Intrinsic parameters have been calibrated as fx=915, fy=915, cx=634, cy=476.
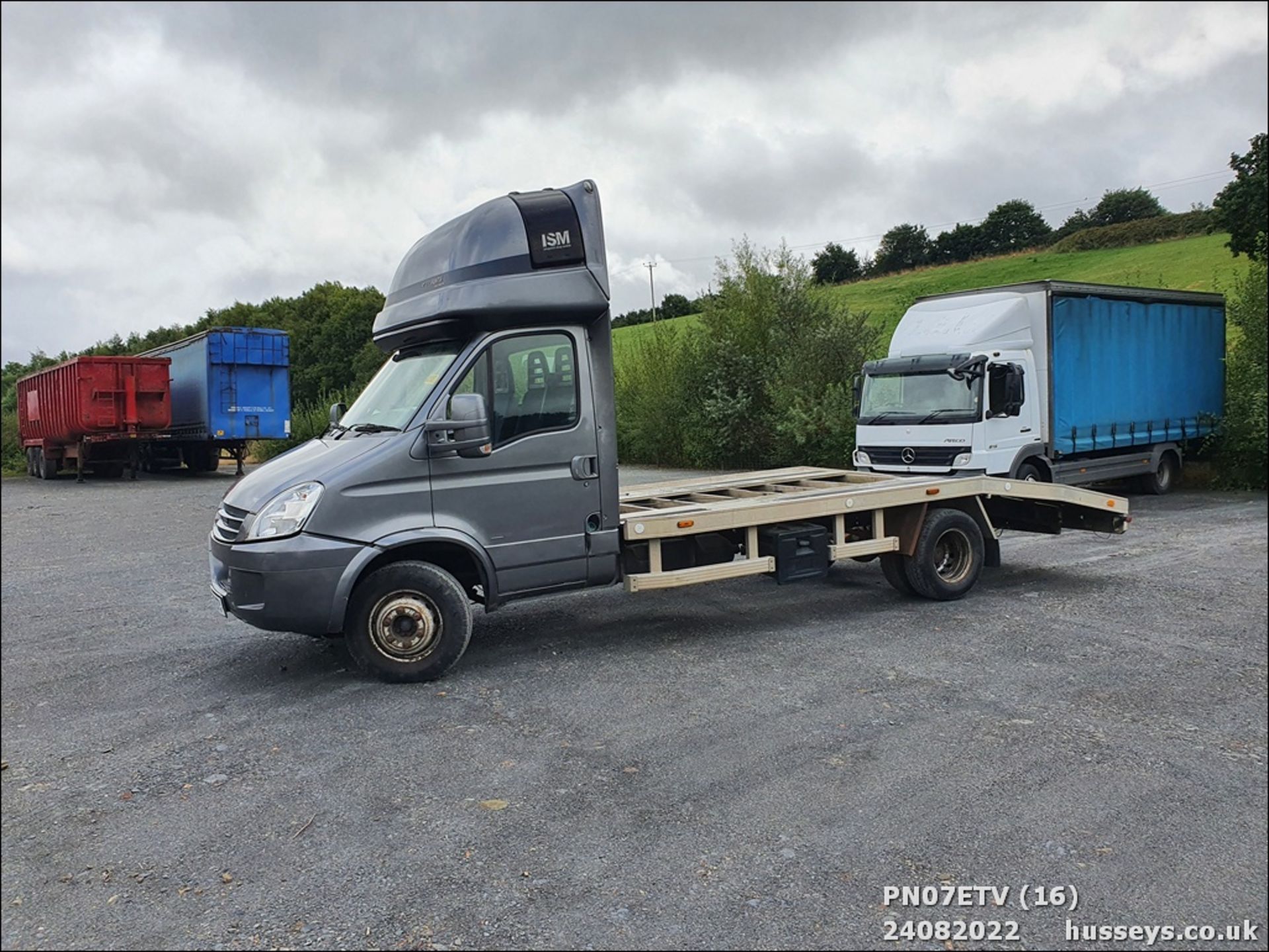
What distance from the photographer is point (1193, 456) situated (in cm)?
928

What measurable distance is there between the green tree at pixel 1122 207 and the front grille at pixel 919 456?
19.9 feet

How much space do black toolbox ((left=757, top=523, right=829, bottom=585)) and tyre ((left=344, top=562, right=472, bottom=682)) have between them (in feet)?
7.44

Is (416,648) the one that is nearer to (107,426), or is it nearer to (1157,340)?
(107,426)

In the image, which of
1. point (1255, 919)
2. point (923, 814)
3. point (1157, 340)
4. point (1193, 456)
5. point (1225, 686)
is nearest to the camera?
point (1255, 919)

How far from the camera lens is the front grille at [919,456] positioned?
11.5m

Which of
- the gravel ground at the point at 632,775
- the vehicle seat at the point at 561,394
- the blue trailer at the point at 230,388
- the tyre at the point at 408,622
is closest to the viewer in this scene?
the gravel ground at the point at 632,775

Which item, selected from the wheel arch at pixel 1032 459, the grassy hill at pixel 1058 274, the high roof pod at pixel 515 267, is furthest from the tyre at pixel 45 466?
the wheel arch at pixel 1032 459

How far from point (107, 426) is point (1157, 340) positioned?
13744mm

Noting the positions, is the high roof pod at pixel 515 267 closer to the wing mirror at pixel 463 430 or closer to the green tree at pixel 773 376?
the wing mirror at pixel 463 430

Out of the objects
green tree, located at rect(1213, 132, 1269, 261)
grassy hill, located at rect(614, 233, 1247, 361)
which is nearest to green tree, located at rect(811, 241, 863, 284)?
grassy hill, located at rect(614, 233, 1247, 361)

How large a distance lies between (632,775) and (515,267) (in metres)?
3.11

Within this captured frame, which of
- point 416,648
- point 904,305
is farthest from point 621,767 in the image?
point 904,305

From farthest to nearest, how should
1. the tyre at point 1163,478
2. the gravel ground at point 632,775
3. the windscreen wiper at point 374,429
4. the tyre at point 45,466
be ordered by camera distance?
1. the tyre at point 1163,478
2. the windscreen wiper at point 374,429
3. the gravel ground at point 632,775
4. the tyre at point 45,466

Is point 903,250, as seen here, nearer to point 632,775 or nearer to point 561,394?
point 561,394
